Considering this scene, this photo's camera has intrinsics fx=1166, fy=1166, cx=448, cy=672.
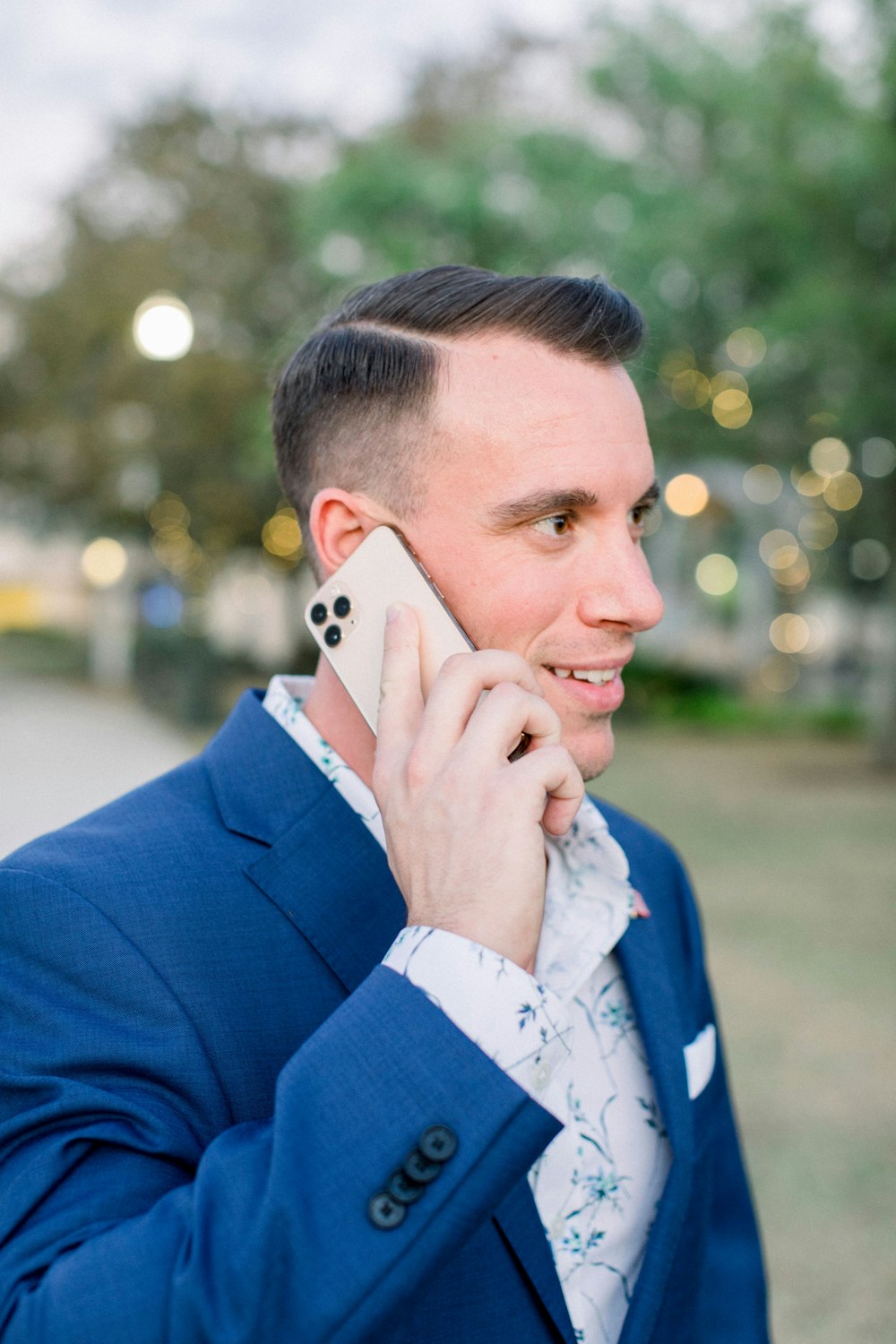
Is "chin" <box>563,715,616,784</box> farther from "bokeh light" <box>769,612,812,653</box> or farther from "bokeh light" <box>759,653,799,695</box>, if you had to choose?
"bokeh light" <box>769,612,812,653</box>

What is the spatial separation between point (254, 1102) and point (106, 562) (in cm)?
3446

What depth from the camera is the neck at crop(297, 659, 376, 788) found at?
1841mm

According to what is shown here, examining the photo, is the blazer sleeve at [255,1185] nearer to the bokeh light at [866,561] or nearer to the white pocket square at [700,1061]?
the white pocket square at [700,1061]

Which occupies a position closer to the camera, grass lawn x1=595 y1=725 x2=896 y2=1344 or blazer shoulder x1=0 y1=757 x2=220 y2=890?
blazer shoulder x1=0 y1=757 x2=220 y2=890

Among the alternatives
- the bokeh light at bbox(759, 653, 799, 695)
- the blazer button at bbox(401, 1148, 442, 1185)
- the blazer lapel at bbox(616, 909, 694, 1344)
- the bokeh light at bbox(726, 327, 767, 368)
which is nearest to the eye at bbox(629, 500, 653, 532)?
the blazer lapel at bbox(616, 909, 694, 1344)

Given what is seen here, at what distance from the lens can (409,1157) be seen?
1.15 meters

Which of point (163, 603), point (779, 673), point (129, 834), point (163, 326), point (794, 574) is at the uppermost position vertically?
point (163, 326)

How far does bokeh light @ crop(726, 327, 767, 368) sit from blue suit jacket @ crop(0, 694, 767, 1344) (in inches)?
651

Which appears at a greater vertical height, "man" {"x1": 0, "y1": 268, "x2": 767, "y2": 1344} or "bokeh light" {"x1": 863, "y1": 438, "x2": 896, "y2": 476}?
"man" {"x1": 0, "y1": 268, "x2": 767, "y2": 1344}

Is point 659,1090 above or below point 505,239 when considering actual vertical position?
below

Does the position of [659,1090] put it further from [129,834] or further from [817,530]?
[817,530]

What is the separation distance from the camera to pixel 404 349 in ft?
6.10

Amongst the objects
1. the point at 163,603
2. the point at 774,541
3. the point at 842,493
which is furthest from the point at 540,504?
the point at 163,603

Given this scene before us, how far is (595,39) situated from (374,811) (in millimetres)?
20039
